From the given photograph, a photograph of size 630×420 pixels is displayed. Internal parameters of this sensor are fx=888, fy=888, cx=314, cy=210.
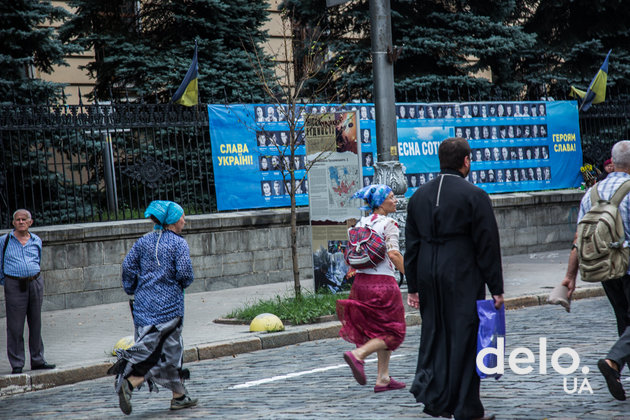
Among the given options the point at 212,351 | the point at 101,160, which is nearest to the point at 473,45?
the point at 101,160

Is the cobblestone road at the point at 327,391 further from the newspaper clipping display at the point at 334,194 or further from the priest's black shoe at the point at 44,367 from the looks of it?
the newspaper clipping display at the point at 334,194

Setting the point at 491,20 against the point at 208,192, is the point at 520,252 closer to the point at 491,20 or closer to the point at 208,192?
the point at 491,20

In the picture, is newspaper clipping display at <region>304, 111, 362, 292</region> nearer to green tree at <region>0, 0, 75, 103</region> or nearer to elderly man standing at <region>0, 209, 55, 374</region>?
elderly man standing at <region>0, 209, 55, 374</region>

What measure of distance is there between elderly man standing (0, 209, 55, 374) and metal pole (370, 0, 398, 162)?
5.25 meters

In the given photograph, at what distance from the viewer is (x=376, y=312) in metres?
7.31

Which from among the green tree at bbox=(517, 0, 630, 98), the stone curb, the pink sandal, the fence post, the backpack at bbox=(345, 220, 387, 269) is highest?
the green tree at bbox=(517, 0, 630, 98)

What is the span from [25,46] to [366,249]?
10.6 m

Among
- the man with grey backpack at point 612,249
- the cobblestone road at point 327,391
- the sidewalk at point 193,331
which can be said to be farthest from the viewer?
the sidewalk at point 193,331

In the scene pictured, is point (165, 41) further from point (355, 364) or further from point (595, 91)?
point (355, 364)

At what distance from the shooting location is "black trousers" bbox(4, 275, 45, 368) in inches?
370

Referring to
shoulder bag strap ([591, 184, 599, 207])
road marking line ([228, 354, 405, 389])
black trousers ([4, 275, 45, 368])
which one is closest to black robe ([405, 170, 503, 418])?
shoulder bag strap ([591, 184, 599, 207])

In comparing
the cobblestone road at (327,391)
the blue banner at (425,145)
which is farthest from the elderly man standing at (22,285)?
the blue banner at (425,145)

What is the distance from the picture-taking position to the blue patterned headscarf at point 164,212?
285 inches

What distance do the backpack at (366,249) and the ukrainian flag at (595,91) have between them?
553 inches
